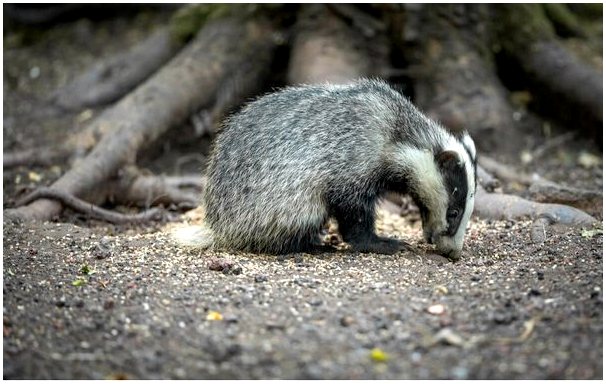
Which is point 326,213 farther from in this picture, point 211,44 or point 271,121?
point 211,44

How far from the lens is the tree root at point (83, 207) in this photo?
22.6ft

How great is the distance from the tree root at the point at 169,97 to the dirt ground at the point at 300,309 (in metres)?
1.08

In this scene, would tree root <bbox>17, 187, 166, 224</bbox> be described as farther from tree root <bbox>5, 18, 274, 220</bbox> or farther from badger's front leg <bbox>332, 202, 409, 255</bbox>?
badger's front leg <bbox>332, 202, 409, 255</bbox>

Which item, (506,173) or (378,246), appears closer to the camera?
(378,246)

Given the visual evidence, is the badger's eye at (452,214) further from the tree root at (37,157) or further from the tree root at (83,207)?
the tree root at (37,157)

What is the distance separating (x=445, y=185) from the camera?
560cm

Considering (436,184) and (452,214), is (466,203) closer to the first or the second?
(452,214)

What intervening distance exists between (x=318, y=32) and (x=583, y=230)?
158 inches

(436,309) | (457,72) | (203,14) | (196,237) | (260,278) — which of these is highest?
(203,14)

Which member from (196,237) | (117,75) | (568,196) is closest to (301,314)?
(196,237)

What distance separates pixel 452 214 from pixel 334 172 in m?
0.90

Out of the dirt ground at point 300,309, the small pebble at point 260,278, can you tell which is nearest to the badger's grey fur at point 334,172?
the dirt ground at point 300,309

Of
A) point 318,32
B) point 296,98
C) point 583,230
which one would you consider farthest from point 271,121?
point 318,32

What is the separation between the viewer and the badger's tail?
5.94 metres
